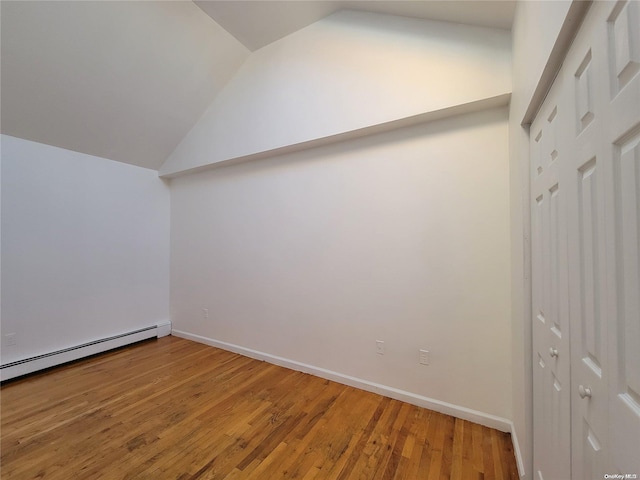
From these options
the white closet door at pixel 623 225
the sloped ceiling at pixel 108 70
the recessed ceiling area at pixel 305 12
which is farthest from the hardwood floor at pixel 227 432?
the recessed ceiling area at pixel 305 12

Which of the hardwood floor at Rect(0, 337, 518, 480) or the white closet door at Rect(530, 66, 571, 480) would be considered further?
the hardwood floor at Rect(0, 337, 518, 480)

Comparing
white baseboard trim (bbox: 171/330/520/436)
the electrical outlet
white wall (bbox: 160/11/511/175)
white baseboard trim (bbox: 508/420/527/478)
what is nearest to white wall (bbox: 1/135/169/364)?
white wall (bbox: 160/11/511/175)

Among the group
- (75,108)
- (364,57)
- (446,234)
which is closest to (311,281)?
(446,234)

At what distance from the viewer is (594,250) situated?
2.32 ft

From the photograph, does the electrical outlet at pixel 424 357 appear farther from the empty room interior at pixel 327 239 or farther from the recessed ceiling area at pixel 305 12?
the recessed ceiling area at pixel 305 12

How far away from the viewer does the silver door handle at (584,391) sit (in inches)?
29.0

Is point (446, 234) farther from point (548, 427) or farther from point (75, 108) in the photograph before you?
point (75, 108)

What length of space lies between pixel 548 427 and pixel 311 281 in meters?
1.91

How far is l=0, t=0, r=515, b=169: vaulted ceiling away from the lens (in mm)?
1892

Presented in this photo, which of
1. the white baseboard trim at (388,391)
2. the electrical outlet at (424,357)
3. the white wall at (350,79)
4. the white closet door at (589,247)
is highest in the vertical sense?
the white wall at (350,79)

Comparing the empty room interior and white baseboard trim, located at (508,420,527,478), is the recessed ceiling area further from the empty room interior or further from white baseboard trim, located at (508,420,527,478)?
white baseboard trim, located at (508,420,527,478)

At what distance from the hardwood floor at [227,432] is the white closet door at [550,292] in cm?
61

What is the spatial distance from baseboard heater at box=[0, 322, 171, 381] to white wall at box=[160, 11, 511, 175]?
8.65 feet

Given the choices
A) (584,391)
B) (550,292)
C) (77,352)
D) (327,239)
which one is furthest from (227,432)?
(77,352)
